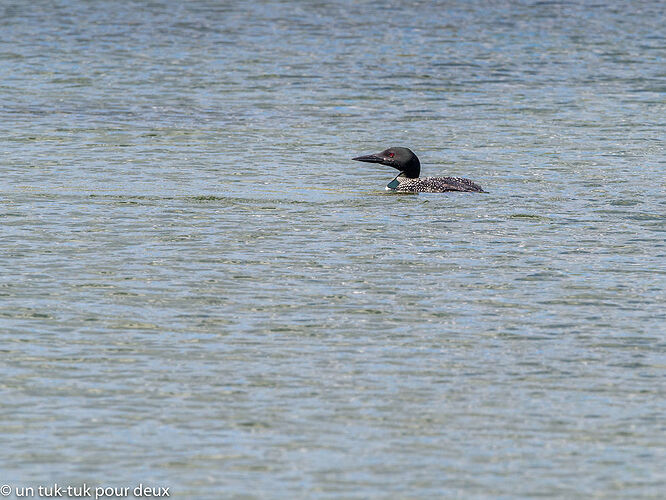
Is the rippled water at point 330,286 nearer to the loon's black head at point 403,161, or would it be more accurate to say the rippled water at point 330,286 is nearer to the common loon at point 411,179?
the common loon at point 411,179

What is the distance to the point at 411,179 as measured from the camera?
24.1 metres

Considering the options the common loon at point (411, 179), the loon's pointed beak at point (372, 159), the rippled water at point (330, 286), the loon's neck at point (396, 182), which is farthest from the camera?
the loon's pointed beak at point (372, 159)

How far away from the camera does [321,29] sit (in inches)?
1864

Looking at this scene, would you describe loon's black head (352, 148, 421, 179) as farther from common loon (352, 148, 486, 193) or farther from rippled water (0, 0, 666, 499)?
rippled water (0, 0, 666, 499)

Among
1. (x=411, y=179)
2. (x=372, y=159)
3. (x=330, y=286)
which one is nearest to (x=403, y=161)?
(x=411, y=179)

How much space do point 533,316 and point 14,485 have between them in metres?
6.31

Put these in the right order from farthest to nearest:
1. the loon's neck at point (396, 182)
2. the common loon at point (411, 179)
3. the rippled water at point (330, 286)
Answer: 1. the loon's neck at point (396, 182)
2. the common loon at point (411, 179)
3. the rippled water at point (330, 286)

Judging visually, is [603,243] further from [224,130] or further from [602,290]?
[224,130]

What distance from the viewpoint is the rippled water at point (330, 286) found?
11.8 metres

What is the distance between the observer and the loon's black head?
2441 centimetres

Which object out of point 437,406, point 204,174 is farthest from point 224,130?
point 437,406

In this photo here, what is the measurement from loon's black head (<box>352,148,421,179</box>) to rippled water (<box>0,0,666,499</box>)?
0.59 metres

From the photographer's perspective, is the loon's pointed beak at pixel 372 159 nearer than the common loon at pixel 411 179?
No

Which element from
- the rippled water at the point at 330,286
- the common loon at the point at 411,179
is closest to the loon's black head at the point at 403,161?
the common loon at the point at 411,179
